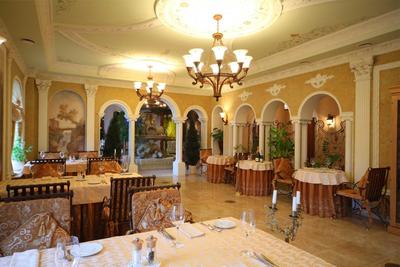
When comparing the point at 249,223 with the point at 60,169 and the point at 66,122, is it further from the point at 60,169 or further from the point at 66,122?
the point at 66,122

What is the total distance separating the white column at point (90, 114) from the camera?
908cm

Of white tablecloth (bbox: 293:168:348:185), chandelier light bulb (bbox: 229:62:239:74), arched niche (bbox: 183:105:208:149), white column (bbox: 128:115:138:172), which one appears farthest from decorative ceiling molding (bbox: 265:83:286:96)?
white column (bbox: 128:115:138:172)

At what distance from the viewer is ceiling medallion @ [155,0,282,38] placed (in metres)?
Answer: 3.84

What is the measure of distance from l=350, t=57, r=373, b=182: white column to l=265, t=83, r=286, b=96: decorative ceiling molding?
221 centimetres

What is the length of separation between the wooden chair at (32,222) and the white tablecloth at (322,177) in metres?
4.74

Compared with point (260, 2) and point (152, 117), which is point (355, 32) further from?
point (152, 117)

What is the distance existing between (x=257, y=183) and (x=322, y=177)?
6.66ft

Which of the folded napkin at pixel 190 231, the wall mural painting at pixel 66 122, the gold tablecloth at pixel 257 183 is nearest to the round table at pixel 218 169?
the gold tablecloth at pixel 257 183

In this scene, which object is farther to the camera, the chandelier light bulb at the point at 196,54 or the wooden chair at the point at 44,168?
the wooden chair at the point at 44,168

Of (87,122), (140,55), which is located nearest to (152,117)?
(87,122)

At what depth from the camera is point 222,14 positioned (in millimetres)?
4098

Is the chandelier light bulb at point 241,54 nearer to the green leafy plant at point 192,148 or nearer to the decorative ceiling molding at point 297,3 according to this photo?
the decorative ceiling molding at point 297,3

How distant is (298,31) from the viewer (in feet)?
17.2

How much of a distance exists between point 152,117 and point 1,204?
1335 centimetres
